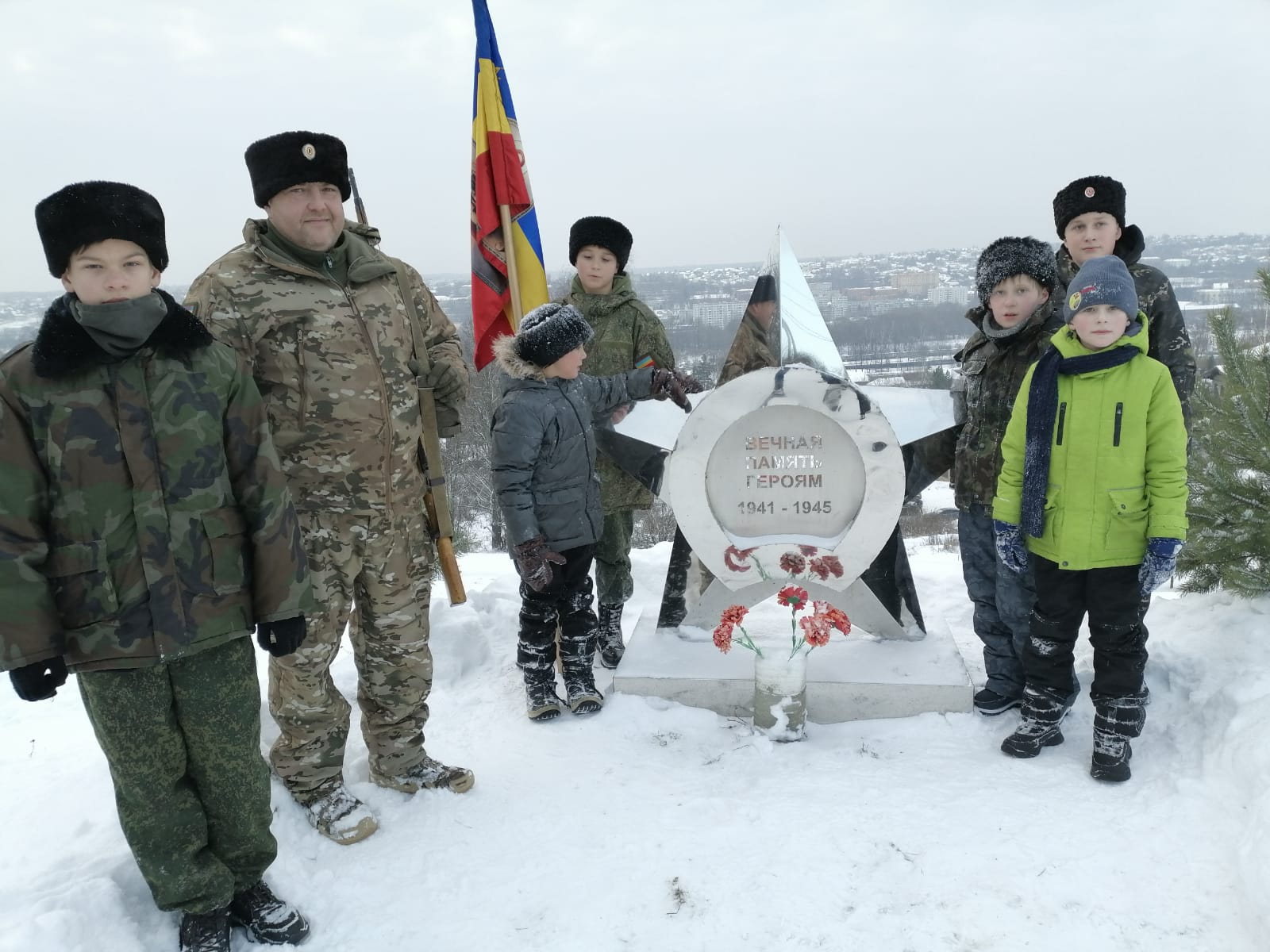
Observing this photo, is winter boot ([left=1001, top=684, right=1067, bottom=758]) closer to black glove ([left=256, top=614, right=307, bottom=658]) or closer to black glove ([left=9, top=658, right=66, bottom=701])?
black glove ([left=256, top=614, right=307, bottom=658])

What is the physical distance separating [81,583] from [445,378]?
51.8 inches

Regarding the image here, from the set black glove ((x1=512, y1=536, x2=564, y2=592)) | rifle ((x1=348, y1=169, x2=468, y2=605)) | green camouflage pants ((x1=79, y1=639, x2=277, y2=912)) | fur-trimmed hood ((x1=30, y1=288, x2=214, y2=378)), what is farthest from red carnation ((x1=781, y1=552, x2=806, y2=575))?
fur-trimmed hood ((x1=30, y1=288, x2=214, y2=378))

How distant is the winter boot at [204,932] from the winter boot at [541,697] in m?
1.53

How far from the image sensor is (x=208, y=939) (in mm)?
2146

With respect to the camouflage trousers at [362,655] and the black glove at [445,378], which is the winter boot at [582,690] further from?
the black glove at [445,378]

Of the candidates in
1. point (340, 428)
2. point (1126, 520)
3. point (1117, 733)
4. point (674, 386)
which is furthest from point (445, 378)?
point (1117, 733)

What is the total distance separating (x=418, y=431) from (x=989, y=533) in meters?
2.41


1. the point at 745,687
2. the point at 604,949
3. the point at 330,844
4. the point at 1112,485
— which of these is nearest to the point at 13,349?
the point at 330,844

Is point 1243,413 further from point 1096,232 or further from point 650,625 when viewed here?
point 650,625

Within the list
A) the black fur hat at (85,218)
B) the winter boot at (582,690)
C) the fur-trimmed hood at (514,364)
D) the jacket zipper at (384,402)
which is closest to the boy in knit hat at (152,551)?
the black fur hat at (85,218)

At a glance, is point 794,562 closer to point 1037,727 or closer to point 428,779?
point 1037,727

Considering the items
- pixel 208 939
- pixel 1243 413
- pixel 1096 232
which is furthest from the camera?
pixel 1243 413

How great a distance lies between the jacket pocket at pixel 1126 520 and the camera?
2744 mm

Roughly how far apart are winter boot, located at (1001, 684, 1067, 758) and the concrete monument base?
0.30 m
